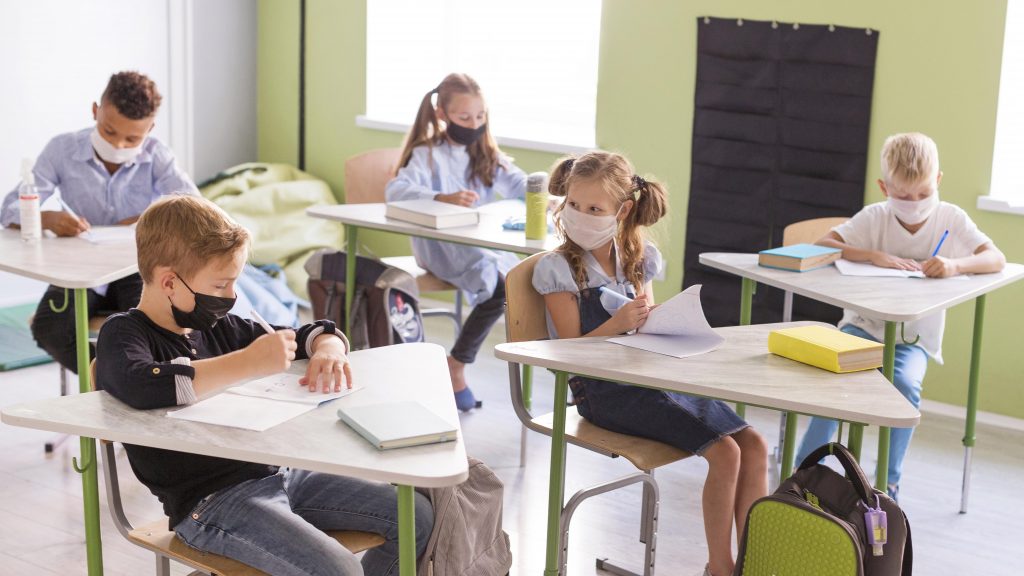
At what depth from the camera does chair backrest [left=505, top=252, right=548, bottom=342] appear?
261cm

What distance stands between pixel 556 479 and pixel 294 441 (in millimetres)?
731

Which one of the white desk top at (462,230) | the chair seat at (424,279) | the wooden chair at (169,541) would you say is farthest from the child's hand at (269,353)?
the chair seat at (424,279)

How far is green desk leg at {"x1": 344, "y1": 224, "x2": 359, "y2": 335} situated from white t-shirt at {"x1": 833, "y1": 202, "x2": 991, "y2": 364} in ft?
4.89

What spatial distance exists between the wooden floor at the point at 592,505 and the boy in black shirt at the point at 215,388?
2.91ft

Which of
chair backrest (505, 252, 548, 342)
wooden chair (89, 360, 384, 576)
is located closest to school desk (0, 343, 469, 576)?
wooden chair (89, 360, 384, 576)

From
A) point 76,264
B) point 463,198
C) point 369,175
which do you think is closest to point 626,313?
point 463,198

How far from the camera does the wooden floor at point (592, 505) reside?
2887 mm

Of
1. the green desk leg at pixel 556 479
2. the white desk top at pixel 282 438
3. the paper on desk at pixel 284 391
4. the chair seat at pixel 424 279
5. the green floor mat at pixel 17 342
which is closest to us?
the white desk top at pixel 282 438

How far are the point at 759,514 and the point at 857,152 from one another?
2264 millimetres

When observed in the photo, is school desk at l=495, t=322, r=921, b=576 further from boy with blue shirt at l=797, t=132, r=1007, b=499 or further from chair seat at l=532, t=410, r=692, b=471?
boy with blue shirt at l=797, t=132, r=1007, b=499

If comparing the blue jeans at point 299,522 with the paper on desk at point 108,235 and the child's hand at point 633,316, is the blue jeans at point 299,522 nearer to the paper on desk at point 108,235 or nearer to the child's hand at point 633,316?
the child's hand at point 633,316

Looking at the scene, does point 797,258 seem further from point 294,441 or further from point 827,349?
point 294,441

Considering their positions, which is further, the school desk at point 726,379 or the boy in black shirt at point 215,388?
the school desk at point 726,379

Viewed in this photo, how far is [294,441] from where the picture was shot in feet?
5.87
